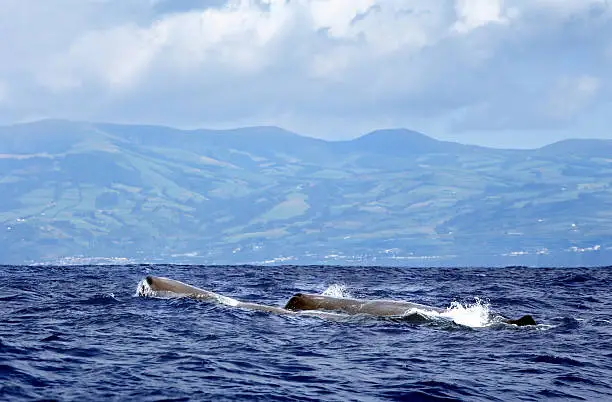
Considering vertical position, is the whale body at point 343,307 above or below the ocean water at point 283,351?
above

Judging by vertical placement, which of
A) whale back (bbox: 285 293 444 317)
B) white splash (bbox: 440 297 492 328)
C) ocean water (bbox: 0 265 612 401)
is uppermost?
whale back (bbox: 285 293 444 317)

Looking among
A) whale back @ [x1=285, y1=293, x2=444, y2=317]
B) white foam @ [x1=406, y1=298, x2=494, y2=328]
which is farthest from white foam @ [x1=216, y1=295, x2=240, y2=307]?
white foam @ [x1=406, y1=298, x2=494, y2=328]

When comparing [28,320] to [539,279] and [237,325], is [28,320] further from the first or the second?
[539,279]

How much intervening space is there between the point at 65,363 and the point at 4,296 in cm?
1552

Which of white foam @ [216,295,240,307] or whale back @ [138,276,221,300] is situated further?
whale back @ [138,276,221,300]

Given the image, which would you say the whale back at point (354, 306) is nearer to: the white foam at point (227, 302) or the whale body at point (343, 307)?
the whale body at point (343, 307)

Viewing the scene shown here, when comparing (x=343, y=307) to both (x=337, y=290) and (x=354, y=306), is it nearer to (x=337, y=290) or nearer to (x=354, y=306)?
(x=354, y=306)

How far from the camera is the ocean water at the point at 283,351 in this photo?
59.3 feet

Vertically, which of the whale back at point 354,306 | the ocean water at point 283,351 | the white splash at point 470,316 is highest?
the whale back at point 354,306

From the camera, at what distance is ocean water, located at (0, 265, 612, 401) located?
1808cm

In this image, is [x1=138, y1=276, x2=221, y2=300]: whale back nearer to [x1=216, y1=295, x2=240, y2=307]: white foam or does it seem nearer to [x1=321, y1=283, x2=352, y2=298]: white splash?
[x1=216, y1=295, x2=240, y2=307]: white foam

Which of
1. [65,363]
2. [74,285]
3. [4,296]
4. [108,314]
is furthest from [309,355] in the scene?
[74,285]

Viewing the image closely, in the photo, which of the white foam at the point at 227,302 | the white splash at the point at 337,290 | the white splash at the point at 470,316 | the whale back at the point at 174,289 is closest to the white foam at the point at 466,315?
the white splash at the point at 470,316

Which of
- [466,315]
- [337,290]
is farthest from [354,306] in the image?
[337,290]
